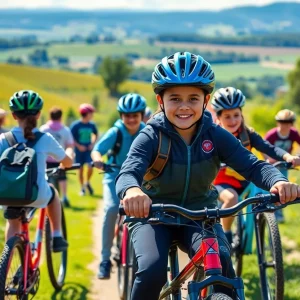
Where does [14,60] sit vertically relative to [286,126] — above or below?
above

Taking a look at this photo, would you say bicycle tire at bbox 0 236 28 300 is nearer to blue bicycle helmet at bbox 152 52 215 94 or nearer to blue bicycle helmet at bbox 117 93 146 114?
blue bicycle helmet at bbox 152 52 215 94

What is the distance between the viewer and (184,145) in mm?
3803

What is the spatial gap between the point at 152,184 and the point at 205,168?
14.4 inches

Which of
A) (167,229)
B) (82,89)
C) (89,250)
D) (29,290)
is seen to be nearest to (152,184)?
(167,229)

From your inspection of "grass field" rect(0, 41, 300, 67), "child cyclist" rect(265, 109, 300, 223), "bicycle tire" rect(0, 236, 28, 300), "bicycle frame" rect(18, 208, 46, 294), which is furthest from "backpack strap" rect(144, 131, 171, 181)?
"grass field" rect(0, 41, 300, 67)

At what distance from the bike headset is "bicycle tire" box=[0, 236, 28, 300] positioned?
1.85 meters

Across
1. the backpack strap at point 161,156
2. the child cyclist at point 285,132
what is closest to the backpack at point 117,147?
the backpack strap at point 161,156

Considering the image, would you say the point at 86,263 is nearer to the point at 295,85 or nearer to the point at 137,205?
the point at 137,205

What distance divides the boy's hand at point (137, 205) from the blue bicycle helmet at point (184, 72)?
0.90m

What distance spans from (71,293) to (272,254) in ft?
7.85

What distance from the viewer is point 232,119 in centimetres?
616

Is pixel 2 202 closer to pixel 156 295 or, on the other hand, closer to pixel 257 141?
pixel 156 295

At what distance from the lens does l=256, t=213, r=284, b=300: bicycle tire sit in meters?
5.10

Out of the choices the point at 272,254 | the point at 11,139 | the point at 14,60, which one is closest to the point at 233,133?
the point at 272,254
